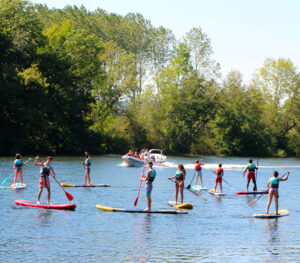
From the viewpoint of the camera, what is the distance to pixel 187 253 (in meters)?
18.8

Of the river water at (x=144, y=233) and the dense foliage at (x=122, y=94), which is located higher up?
the dense foliage at (x=122, y=94)

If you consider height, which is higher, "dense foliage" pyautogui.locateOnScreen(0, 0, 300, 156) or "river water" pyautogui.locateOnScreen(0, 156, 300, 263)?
"dense foliage" pyautogui.locateOnScreen(0, 0, 300, 156)

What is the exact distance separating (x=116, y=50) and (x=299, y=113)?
35.4m

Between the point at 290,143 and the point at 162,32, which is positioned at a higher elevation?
the point at 162,32

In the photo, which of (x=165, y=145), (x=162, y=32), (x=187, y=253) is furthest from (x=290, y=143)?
(x=187, y=253)

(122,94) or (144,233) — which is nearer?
(144,233)

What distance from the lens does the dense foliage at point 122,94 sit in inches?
3110

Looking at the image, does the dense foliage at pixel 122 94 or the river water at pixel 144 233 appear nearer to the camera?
the river water at pixel 144 233

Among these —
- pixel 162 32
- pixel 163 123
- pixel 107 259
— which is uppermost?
pixel 162 32

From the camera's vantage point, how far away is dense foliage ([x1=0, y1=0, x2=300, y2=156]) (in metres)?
79.0

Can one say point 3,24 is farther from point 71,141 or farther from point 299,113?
point 299,113

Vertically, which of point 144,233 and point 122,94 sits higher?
point 122,94

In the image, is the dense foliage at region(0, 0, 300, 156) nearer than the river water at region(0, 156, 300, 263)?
No

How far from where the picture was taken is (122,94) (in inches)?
3794
